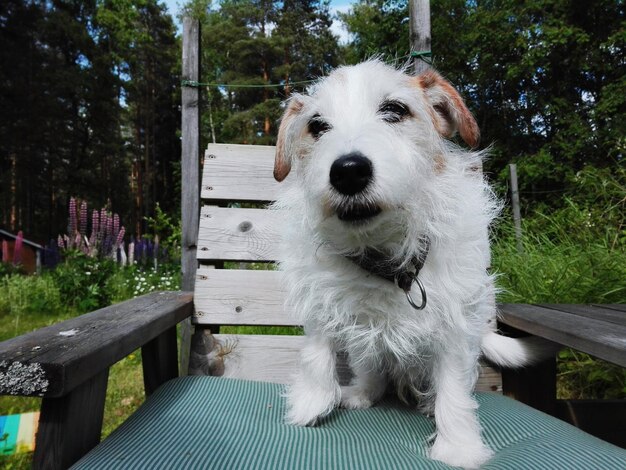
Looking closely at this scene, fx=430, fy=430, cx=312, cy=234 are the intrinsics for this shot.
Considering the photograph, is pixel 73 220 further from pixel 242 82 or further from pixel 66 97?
pixel 66 97

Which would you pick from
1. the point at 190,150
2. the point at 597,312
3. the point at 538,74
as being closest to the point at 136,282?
the point at 190,150

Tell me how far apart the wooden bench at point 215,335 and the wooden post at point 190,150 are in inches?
6.5

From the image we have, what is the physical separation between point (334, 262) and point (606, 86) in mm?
9463

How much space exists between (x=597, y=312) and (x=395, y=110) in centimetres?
93

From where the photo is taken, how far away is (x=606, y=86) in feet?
27.6

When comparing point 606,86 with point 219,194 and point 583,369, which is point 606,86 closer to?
point 583,369

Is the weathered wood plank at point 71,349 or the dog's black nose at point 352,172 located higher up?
the dog's black nose at point 352,172

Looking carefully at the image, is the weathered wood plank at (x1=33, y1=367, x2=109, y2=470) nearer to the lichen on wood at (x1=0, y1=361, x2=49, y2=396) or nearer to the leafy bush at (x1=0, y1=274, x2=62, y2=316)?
the lichen on wood at (x1=0, y1=361, x2=49, y2=396)

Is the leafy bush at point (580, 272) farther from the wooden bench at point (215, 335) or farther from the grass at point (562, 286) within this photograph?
the wooden bench at point (215, 335)

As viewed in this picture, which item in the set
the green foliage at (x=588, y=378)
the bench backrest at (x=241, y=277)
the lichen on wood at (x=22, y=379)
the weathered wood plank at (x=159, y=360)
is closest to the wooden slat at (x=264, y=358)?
the bench backrest at (x=241, y=277)

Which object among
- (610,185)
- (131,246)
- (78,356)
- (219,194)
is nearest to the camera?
(78,356)

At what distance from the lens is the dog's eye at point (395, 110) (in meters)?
1.40

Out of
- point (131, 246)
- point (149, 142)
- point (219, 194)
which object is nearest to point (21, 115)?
point (149, 142)

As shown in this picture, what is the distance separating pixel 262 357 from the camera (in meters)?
Result: 2.14
